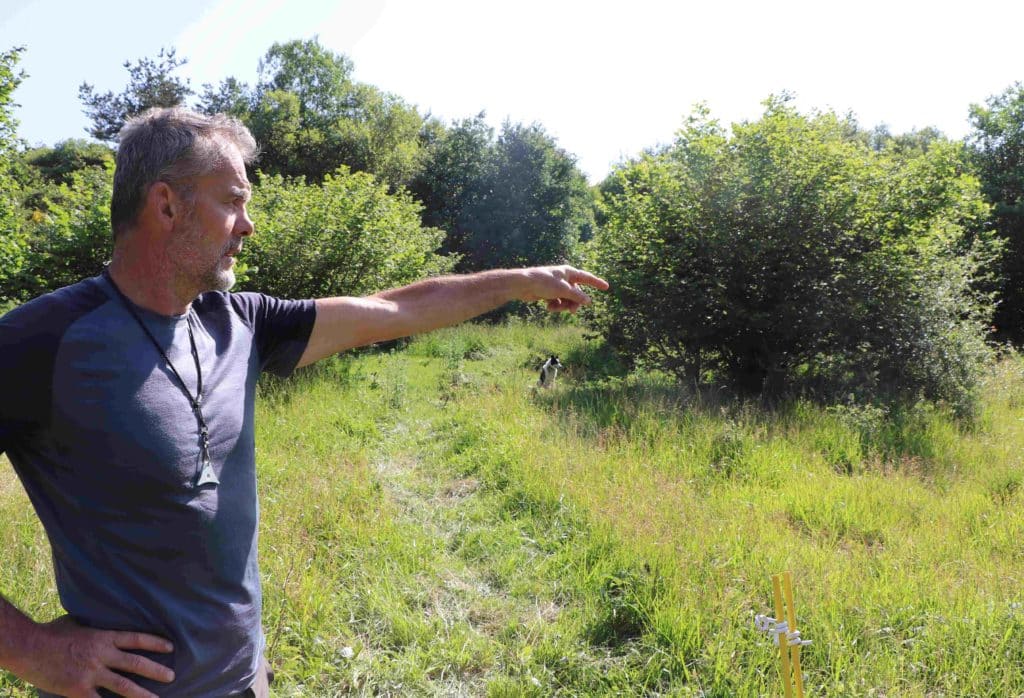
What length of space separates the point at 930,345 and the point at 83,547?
32.1 ft

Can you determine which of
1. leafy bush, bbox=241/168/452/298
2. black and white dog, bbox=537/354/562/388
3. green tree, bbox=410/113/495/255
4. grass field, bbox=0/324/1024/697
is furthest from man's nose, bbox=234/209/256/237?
green tree, bbox=410/113/495/255

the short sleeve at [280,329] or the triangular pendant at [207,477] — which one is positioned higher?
the short sleeve at [280,329]

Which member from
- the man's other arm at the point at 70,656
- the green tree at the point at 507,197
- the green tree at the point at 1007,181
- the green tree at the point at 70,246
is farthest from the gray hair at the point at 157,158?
the green tree at the point at 507,197

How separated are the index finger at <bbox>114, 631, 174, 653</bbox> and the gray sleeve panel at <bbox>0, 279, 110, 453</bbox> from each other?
469 mm

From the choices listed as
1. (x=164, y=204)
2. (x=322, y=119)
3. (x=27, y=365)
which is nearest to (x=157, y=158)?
(x=164, y=204)

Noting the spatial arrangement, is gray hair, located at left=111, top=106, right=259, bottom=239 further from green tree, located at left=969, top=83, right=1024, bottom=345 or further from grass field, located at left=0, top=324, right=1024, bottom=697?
green tree, located at left=969, top=83, right=1024, bottom=345

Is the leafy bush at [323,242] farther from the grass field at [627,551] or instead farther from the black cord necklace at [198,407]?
the black cord necklace at [198,407]

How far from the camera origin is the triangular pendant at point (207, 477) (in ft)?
5.05

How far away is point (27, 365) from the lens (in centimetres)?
139

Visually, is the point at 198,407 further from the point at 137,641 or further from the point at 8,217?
the point at 8,217

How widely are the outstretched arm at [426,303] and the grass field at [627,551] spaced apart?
191 centimetres

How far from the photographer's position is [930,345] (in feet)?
29.1

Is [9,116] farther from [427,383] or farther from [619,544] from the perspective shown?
[619,544]

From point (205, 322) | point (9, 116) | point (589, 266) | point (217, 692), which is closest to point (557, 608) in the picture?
point (217, 692)
